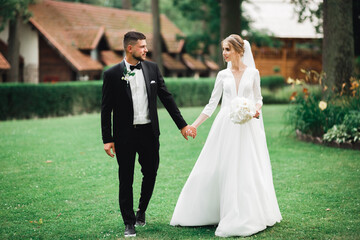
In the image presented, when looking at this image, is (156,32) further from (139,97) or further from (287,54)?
(139,97)

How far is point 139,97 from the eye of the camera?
16.8ft

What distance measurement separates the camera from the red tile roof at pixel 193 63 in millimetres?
39656

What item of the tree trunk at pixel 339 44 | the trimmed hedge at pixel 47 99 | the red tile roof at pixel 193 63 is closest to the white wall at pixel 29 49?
the trimmed hedge at pixel 47 99

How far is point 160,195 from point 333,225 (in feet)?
8.87

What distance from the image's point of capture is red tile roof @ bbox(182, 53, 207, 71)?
39.7 metres

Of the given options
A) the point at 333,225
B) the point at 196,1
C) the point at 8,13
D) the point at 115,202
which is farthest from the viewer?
the point at 196,1

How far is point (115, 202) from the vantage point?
673 cm

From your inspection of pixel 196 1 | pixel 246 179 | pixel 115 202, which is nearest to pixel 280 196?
pixel 246 179

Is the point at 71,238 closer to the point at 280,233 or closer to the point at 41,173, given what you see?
the point at 280,233

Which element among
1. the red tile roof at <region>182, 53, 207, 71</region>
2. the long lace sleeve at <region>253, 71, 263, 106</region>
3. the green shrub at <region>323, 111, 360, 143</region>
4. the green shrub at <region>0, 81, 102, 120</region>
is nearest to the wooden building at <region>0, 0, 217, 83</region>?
the red tile roof at <region>182, 53, 207, 71</region>

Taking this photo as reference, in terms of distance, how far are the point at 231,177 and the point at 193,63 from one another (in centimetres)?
3571

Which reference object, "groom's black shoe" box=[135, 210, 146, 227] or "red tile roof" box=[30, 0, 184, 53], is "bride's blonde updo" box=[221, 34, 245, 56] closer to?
"groom's black shoe" box=[135, 210, 146, 227]

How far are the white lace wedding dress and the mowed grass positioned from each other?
21cm

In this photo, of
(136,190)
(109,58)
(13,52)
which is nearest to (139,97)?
(136,190)
